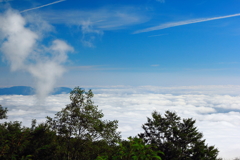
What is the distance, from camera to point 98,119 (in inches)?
952

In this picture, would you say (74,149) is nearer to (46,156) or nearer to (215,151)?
(46,156)

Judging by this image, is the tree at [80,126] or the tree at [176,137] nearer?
the tree at [80,126]

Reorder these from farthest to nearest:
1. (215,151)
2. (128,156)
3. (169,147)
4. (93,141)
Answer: (215,151), (169,147), (93,141), (128,156)

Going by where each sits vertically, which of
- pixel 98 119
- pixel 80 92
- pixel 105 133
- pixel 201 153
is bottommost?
pixel 201 153

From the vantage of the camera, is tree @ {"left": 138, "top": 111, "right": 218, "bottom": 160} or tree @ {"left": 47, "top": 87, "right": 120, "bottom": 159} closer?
tree @ {"left": 47, "top": 87, "right": 120, "bottom": 159}

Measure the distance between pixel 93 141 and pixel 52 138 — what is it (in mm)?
5212

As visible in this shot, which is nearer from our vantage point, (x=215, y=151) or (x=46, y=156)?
(x=46, y=156)

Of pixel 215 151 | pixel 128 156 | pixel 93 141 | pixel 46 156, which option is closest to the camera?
pixel 128 156

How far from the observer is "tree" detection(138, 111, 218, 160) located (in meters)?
43.8

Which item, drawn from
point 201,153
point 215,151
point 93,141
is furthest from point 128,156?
point 215,151

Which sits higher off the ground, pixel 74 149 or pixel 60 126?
pixel 60 126

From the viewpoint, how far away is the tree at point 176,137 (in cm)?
4379

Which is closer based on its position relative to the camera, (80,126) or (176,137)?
(80,126)

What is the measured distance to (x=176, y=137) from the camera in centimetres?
4547
